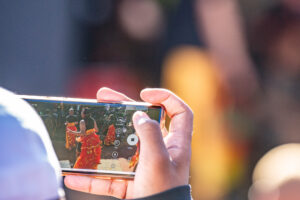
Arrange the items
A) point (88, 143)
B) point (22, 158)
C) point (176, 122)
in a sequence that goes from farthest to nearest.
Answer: point (88, 143)
point (176, 122)
point (22, 158)

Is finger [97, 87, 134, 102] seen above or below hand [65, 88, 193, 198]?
above

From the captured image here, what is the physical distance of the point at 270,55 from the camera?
6.40 meters

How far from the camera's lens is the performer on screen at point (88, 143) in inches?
74.8

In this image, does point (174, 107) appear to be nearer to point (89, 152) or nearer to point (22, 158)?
point (89, 152)

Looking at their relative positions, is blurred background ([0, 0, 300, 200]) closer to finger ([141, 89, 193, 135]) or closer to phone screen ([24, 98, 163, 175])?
phone screen ([24, 98, 163, 175])

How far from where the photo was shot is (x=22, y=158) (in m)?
0.71

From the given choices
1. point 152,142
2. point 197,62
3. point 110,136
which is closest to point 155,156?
point 152,142

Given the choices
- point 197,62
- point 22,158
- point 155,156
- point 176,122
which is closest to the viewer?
point 22,158

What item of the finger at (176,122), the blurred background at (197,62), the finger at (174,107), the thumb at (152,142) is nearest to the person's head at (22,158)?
the thumb at (152,142)

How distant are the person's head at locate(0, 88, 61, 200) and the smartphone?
3.79ft

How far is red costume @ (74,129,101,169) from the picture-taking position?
1897 mm

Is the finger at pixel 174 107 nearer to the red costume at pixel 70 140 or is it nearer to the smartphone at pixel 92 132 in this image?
the smartphone at pixel 92 132

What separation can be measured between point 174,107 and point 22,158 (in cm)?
121

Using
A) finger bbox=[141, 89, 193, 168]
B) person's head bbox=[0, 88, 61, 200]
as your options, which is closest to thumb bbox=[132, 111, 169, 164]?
finger bbox=[141, 89, 193, 168]
